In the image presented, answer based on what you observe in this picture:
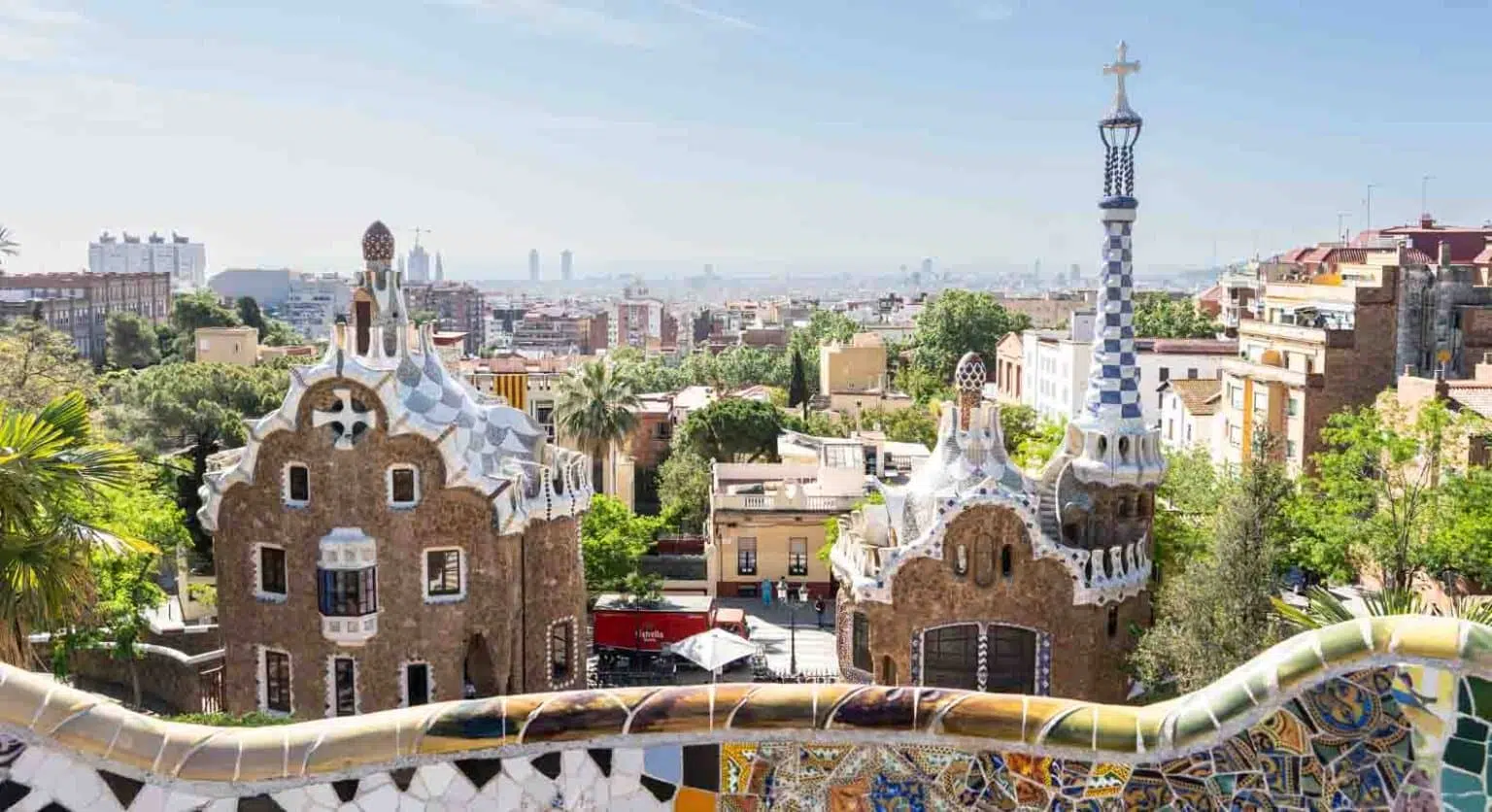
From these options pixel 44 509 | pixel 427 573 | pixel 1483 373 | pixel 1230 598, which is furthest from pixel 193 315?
pixel 44 509

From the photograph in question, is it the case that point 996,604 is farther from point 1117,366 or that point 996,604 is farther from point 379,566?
point 379,566

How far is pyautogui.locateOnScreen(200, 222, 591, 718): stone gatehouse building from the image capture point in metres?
23.0

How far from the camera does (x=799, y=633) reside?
3488 centimetres

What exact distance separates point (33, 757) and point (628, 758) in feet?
8.58

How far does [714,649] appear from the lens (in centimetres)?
2836

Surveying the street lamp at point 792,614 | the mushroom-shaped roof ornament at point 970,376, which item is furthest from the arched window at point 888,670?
the street lamp at point 792,614

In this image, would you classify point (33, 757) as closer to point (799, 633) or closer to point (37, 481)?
point (37, 481)

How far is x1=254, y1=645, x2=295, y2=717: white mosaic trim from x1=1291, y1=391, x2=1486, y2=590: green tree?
18048mm

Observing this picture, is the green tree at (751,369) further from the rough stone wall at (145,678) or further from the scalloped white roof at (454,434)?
the scalloped white roof at (454,434)

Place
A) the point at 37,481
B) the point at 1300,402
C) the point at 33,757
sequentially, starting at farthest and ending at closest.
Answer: the point at 1300,402 → the point at 37,481 → the point at 33,757

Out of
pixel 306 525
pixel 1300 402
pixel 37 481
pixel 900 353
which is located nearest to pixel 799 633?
pixel 306 525

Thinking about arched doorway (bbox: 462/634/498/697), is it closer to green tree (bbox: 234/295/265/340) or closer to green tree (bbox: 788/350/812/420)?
green tree (bbox: 788/350/812/420)

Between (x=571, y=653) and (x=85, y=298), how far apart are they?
10207 cm

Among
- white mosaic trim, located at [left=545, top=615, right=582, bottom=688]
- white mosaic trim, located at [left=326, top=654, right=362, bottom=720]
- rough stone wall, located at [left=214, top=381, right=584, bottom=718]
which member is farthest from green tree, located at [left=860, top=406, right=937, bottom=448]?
white mosaic trim, located at [left=326, top=654, right=362, bottom=720]
